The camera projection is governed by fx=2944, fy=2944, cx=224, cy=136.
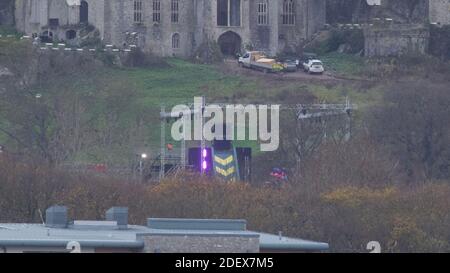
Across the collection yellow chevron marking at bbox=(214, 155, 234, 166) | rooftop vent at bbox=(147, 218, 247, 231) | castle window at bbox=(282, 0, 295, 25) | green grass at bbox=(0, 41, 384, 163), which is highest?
rooftop vent at bbox=(147, 218, 247, 231)

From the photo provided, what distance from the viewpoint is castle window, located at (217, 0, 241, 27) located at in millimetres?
136500

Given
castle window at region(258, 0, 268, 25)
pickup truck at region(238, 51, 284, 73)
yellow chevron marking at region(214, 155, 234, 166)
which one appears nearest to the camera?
yellow chevron marking at region(214, 155, 234, 166)

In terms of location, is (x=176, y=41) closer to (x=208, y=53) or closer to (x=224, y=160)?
(x=208, y=53)

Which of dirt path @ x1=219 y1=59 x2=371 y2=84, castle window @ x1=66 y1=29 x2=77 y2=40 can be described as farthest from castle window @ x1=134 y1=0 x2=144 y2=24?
dirt path @ x1=219 y1=59 x2=371 y2=84

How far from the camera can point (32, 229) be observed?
72.8 metres

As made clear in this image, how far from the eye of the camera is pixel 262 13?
13750 cm

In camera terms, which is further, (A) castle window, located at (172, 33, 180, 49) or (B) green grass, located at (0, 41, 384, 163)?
(A) castle window, located at (172, 33, 180, 49)

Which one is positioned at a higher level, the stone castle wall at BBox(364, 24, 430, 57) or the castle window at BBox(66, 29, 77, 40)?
the castle window at BBox(66, 29, 77, 40)

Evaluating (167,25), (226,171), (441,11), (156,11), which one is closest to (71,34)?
(156,11)

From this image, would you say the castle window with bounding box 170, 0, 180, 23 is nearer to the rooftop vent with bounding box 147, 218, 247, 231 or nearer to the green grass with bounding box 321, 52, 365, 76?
the green grass with bounding box 321, 52, 365, 76

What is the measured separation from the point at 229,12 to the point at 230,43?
5.85ft

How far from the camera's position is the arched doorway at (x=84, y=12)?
13438cm

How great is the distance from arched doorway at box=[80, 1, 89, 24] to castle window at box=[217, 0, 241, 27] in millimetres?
6200
